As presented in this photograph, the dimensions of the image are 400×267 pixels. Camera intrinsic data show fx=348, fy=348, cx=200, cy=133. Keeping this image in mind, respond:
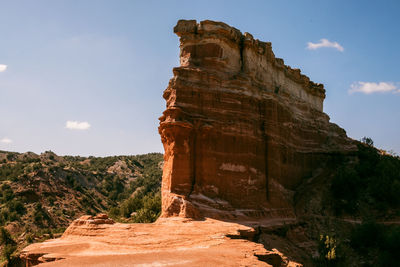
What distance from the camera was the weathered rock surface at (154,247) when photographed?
11688 millimetres

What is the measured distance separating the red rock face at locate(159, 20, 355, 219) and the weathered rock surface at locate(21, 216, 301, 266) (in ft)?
7.27

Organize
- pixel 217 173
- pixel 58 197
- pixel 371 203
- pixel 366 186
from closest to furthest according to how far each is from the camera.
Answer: pixel 217 173 < pixel 371 203 < pixel 366 186 < pixel 58 197

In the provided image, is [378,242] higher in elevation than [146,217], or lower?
lower

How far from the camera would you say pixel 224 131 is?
2139cm

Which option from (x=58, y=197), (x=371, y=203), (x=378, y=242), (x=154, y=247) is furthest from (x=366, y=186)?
(x=58, y=197)

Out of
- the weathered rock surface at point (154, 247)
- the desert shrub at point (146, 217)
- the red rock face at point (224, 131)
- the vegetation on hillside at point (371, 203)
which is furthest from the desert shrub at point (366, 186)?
the desert shrub at point (146, 217)

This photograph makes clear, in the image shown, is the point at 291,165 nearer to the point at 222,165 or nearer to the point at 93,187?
the point at 222,165

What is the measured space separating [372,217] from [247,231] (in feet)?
39.3

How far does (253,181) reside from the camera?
22391 mm

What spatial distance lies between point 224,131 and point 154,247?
965 cm

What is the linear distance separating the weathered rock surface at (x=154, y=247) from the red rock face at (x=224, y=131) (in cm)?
222

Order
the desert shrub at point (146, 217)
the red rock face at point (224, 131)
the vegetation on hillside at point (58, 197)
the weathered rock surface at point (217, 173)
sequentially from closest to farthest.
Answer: the weathered rock surface at point (217, 173) < the red rock face at point (224, 131) < the desert shrub at point (146, 217) < the vegetation on hillside at point (58, 197)

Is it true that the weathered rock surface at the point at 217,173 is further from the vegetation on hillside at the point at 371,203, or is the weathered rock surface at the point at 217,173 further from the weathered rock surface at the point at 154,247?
the vegetation on hillside at the point at 371,203

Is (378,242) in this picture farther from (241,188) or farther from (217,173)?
(217,173)
